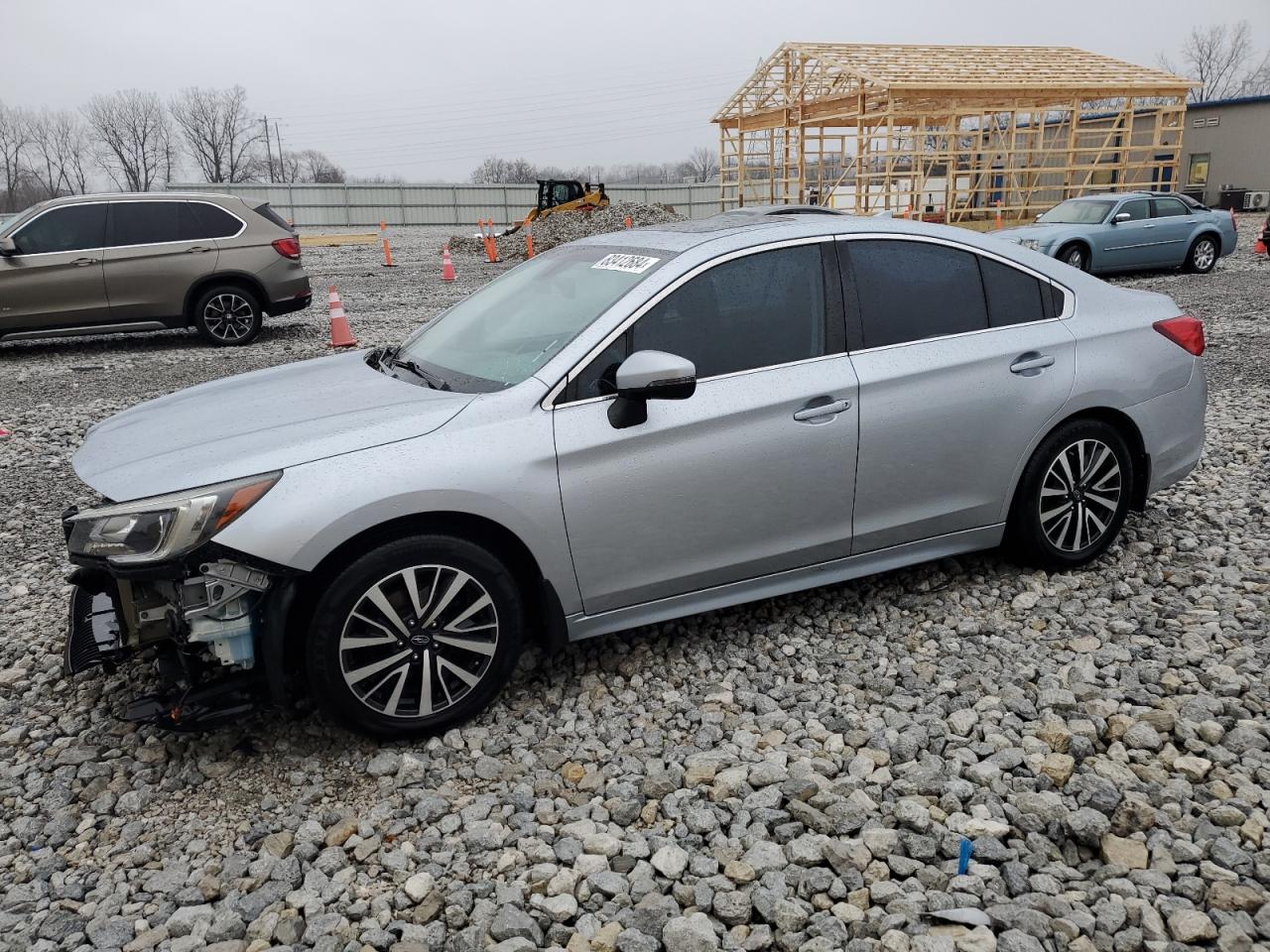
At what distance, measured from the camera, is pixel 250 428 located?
132 inches

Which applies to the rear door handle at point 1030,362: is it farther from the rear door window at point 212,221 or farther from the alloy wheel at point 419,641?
the rear door window at point 212,221

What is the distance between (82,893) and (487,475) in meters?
1.65

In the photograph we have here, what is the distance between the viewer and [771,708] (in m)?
3.50

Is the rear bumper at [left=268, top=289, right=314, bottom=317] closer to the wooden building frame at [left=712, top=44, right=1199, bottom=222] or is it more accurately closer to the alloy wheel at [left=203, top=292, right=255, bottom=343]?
the alloy wheel at [left=203, top=292, right=255, bottom=343]

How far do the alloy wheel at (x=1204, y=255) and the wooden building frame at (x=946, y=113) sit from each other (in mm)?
7868

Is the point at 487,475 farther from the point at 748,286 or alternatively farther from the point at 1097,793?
the point at 1097,793

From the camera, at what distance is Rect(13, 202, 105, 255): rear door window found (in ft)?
35.2

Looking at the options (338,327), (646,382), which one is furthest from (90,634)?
(338,327)

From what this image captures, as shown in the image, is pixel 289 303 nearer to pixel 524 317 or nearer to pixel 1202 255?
pixel 524 317

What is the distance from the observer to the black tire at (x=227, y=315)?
11.4 m

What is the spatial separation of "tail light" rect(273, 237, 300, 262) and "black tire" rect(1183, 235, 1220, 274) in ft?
48.1

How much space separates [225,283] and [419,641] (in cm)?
981

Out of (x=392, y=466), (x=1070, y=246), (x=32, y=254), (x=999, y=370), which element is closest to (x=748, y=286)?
(x=999, y=370)

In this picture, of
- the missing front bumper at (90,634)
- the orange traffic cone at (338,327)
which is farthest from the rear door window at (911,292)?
the orange traffic cone at (338,327)
